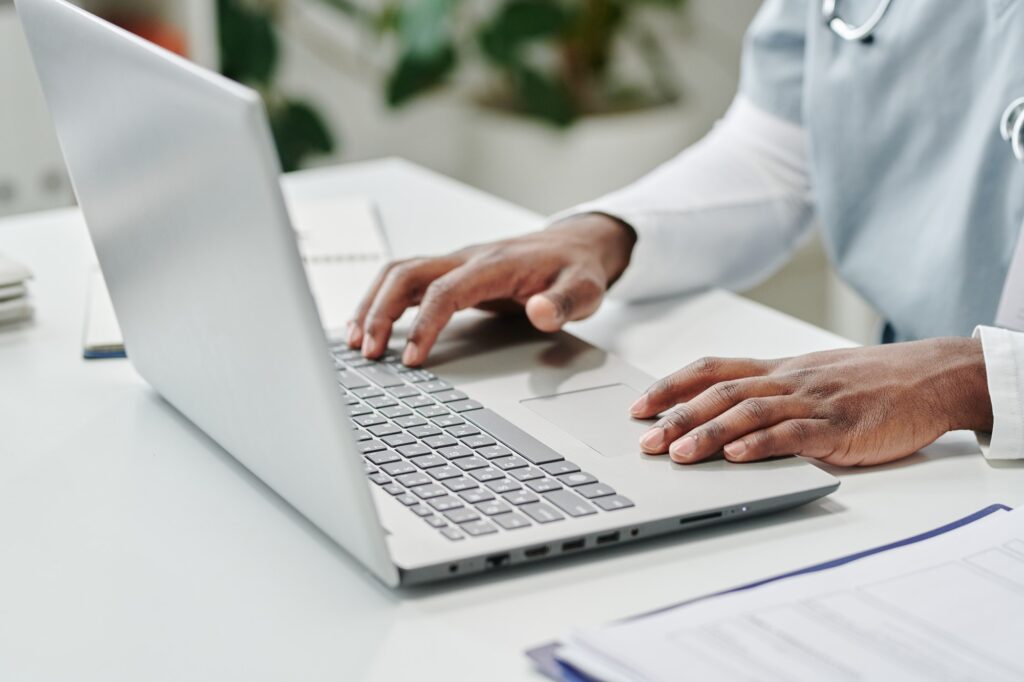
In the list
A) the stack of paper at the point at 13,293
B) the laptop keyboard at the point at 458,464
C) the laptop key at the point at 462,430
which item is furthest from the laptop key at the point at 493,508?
the stack of paper at the point at 13,293

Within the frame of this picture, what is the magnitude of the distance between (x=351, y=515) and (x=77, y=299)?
585 millimetres

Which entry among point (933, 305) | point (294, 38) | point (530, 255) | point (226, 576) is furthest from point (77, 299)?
point (294, 38)

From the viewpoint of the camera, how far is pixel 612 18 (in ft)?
9.26

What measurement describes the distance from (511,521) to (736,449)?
0.15 meters

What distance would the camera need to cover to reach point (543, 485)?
687 millimetres

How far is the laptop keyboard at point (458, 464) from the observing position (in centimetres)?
66

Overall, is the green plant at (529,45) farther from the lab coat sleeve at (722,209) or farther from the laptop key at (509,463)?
the laptop key at (509,463)

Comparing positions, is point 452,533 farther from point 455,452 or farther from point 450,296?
point 450,296

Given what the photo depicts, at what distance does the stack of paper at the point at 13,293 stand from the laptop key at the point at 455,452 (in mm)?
470

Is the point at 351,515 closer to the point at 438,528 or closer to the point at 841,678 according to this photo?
the point at 438,528

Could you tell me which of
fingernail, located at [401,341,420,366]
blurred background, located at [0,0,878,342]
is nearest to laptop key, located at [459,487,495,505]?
fingernail, located at [401,341,420,366]

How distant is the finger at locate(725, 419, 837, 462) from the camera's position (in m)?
0.72

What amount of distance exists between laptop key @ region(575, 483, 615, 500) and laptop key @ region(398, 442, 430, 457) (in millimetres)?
100

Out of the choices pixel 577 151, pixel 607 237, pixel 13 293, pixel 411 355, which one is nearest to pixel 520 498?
pixel 411 355
